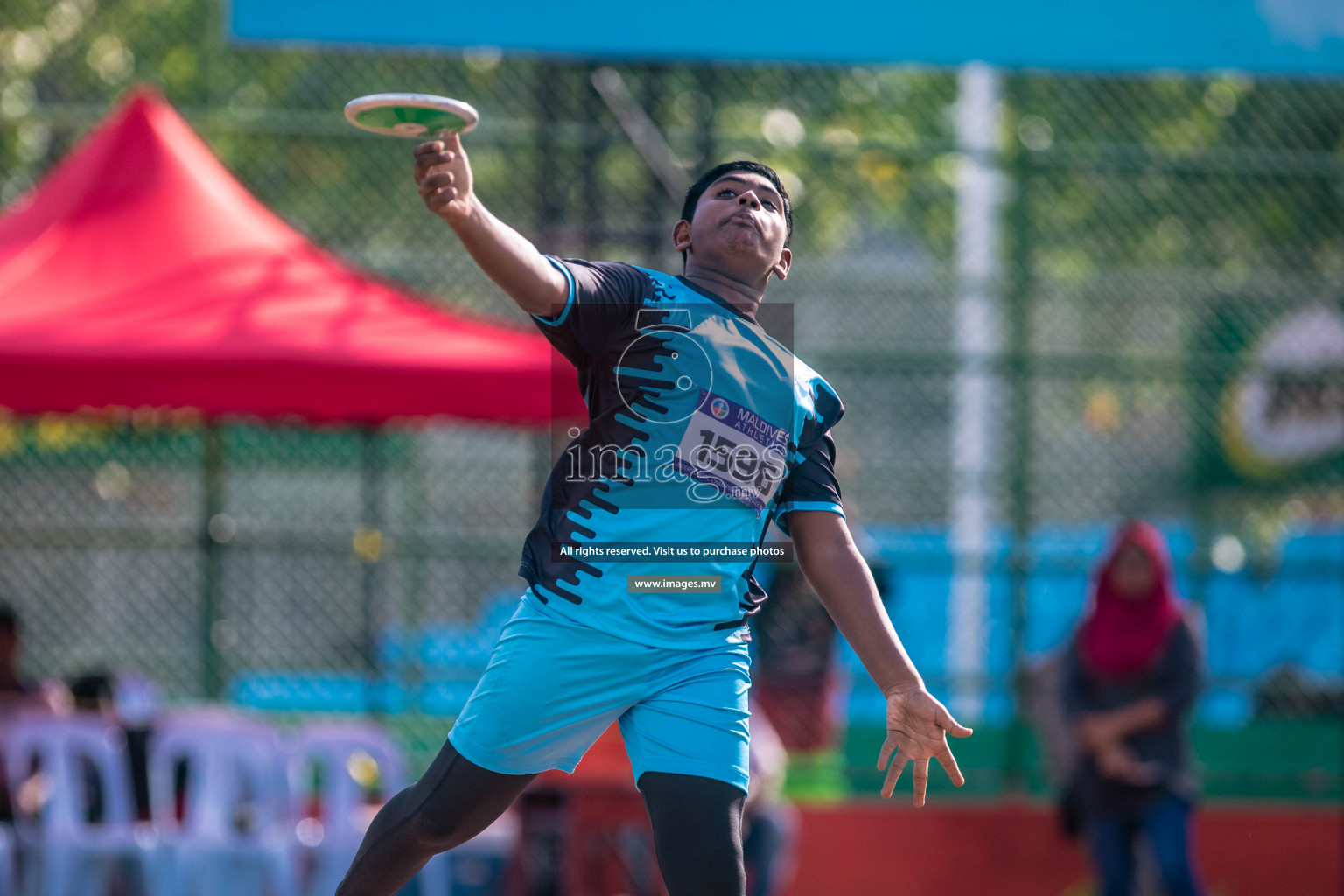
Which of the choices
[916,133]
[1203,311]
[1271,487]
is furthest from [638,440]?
[1271,487]

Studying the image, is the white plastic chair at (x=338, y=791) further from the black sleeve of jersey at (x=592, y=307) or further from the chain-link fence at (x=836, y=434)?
the black sleeve of jersey at (x=592, y=307)

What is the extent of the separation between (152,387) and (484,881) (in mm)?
2553

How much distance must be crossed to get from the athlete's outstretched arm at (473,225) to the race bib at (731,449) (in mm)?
411

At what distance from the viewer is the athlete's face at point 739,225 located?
2818 millimetres

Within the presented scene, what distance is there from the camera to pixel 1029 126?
8.54 metres

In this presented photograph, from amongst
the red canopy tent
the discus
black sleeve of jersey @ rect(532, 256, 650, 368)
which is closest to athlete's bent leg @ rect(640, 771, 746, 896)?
black sleeve of jersey @ rect(532, 256, 650, 368)

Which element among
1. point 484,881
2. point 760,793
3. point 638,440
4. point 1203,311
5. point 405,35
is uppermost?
point 405,35

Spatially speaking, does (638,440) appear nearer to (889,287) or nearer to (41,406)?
(41,406)

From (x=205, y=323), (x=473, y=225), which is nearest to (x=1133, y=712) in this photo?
(x=205, y=323)

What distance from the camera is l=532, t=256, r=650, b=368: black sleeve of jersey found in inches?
104

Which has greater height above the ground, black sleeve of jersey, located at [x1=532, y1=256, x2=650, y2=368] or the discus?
the discus

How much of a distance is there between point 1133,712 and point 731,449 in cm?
369

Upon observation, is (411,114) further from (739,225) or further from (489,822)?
(489,822)

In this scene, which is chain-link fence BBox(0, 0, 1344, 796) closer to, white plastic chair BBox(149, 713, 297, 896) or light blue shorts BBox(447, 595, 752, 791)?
white plastic chair BBox(149, 713, 297, 896)
